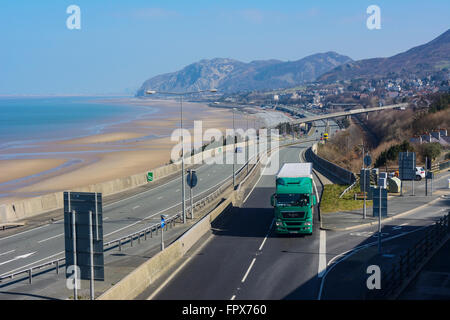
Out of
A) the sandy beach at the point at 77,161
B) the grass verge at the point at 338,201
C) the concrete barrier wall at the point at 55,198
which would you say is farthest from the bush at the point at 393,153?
the sandy beach at the point at 77,161

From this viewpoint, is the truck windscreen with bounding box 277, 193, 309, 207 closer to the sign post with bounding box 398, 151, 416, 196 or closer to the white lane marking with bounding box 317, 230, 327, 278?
the white lane marking with bounding box 317, 230, 327, 278

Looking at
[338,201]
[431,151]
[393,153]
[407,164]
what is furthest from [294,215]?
[431,151]

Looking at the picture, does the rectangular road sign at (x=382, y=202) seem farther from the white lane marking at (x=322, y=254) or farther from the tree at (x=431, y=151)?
the tree at (x=431, y=151)

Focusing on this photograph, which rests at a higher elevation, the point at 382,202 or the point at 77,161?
the point at 382,202

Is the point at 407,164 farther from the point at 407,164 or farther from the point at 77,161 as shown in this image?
the point at 77,161

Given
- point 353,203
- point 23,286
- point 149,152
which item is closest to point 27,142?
point 149,152

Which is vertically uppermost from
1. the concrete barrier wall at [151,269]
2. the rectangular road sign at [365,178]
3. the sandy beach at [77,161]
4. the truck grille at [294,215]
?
the rectangular road sign at [365,178]
